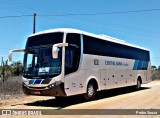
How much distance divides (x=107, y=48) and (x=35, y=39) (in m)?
5.06

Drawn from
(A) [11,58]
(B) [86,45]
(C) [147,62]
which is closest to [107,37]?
(B) [86,45]

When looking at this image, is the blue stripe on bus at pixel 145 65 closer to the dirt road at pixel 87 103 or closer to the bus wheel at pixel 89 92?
the dirt road at pixel 87 103

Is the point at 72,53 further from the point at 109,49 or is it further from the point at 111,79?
the point at 111,79

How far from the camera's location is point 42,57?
12.7 m

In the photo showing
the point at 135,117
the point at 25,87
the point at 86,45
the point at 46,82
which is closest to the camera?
the point at 135,117

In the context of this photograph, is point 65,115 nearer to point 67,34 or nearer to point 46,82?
point 46,82

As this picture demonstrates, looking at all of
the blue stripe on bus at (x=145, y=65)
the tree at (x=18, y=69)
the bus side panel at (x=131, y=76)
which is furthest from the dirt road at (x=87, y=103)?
the tree at (x=18, y=69)

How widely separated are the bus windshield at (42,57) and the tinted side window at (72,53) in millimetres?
451

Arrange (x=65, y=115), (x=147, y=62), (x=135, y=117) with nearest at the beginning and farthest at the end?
(x=135, y=117), (x=65, y=115), (x=147, y=62)

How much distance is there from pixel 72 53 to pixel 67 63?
2.19 ft

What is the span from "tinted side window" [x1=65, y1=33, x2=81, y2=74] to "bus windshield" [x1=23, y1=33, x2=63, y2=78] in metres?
0.45

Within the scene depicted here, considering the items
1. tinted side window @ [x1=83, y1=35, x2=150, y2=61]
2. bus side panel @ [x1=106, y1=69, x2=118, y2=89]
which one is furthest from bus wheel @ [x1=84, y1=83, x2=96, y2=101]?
bus side panel @ [x1=106, y1=69, x2=118, y2=89]

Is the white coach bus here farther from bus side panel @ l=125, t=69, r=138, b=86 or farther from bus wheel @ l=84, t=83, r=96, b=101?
bus side panel @ l=125, t=69, r=138, b=86

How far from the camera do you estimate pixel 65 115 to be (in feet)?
32.5
